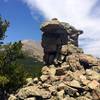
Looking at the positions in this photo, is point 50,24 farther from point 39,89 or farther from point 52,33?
point 39,89

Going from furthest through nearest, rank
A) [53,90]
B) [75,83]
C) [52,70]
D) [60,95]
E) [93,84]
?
[52,70] < [75,83] < [93,84] < [53,90] < [60,95]

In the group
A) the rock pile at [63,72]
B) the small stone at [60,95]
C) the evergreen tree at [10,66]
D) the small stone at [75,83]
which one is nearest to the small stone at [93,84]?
the rock pile at [63,72]

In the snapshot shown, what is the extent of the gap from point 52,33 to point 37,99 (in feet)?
75.4

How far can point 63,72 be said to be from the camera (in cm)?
6012

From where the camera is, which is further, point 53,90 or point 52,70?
point 52,70

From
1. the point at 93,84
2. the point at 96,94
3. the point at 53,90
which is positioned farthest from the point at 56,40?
the point at 96,94

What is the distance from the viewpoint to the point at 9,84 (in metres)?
65.5

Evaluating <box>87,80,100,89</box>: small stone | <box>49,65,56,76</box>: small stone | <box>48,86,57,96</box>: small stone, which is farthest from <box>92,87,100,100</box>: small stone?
<box>49,65,56,76</box>: small stone

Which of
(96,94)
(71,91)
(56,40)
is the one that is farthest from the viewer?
(56,40)

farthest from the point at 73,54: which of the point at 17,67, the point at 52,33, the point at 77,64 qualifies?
the point at 17,67

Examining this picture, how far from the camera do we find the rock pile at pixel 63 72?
52.3 metres

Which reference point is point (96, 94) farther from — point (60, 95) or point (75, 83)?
point (60, 95)

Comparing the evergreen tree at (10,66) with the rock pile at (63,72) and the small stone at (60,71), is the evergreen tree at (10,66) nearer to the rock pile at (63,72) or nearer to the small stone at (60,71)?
the rock pile at (63,72)

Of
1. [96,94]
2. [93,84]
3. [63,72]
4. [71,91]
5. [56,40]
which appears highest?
[56,40]
